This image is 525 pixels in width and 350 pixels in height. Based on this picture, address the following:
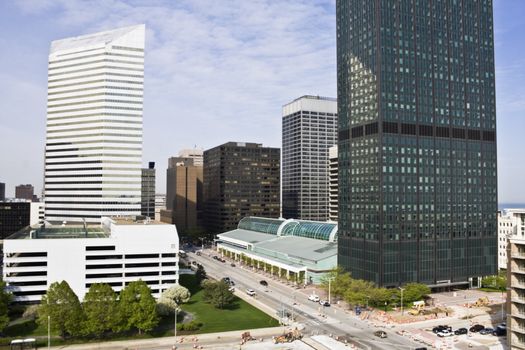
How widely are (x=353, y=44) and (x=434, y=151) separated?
4240 cm

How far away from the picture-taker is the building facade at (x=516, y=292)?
82.9m

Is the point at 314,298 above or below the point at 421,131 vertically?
below

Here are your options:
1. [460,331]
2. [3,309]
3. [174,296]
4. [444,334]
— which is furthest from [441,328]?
[3,309]

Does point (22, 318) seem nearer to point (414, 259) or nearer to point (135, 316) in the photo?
point (135, 316)

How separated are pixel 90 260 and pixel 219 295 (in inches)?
1393

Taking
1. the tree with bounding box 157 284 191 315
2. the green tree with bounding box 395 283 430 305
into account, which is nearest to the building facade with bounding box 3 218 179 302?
the tree with bounding box 157 284 191 315

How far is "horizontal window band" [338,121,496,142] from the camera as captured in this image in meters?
144

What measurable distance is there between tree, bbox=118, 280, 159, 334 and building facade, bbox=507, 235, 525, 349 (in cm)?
6794

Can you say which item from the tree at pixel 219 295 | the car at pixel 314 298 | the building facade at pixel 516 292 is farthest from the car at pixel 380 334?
the tree at pixel 219 295

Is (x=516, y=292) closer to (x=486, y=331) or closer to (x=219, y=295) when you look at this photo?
(x=486, y=331)

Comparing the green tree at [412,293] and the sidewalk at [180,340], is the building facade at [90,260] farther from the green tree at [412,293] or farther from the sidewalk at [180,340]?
the green tree at [412,293]

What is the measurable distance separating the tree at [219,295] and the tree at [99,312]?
30814mm

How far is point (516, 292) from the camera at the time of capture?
276 feet

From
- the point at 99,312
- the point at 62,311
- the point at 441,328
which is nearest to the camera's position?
the point at 62,311
